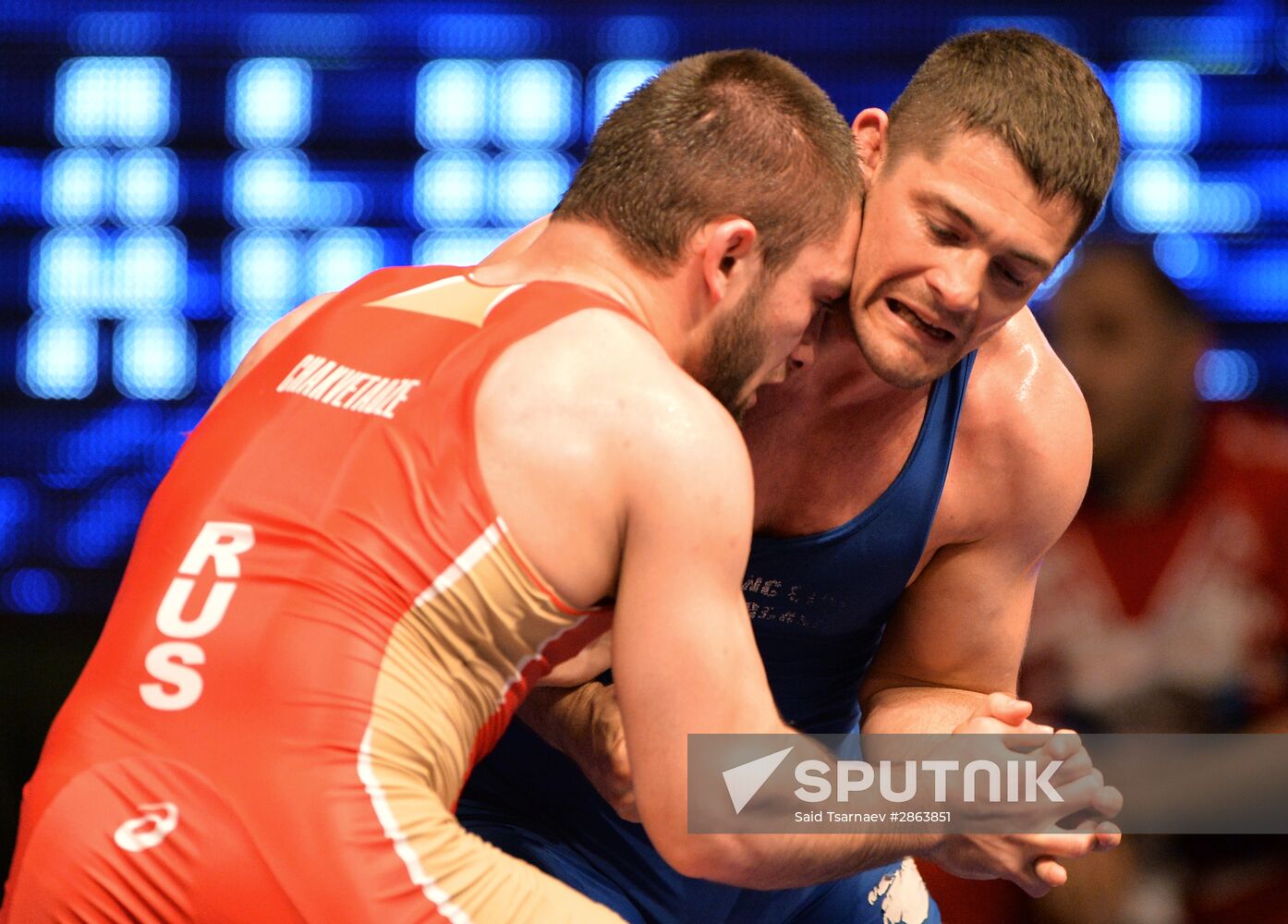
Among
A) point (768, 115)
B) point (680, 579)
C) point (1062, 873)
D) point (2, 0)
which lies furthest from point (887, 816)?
point (2, 0)

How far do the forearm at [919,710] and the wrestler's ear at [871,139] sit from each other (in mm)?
781

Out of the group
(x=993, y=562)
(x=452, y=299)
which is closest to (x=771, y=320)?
(x=452, y=299)

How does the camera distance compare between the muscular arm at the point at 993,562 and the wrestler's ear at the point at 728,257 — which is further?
the muscular arm at the point at 993,562

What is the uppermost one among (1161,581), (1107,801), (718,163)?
(718,163)

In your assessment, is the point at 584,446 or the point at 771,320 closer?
the point at 584,446

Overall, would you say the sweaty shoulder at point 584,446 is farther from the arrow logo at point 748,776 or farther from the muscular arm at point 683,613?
the arrow logo at point 748,776

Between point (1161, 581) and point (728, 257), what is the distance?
149 cm

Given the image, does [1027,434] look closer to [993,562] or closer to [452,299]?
[993,562]

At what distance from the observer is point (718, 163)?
1.89 metres

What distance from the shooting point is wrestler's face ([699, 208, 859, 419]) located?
1934mm

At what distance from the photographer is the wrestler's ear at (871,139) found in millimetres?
2197

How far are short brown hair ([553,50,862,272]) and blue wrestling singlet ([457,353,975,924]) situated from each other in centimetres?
49

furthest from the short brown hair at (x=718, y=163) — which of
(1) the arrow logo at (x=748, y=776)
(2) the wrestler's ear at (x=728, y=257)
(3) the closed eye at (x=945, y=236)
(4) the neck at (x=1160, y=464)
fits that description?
(4) the neck at (x=1160, y=464)

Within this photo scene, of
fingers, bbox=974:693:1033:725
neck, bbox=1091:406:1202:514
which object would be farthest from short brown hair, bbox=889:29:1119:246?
neck, bbox=1091:406:1202:514
